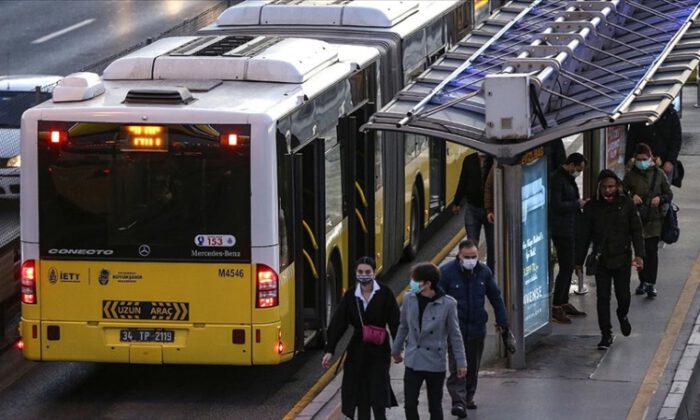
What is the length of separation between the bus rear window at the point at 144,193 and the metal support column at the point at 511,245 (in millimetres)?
2265

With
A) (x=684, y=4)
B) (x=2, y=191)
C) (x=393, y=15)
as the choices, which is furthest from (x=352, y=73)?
(x=2, y=191)

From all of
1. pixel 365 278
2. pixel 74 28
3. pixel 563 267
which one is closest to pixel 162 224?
pixel 365 278

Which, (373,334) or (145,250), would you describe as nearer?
(373,334)

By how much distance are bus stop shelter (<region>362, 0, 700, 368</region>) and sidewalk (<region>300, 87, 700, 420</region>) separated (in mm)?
393

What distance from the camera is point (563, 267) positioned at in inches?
683

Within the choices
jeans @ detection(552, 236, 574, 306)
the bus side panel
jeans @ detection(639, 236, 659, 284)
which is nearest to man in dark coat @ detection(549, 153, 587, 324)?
jeans @ detection(552, 236, 574, 306)

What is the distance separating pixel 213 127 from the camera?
14680 millimetres

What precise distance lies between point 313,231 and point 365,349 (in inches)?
117

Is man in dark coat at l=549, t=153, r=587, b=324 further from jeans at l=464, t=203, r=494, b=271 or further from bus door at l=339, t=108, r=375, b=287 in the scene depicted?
bus door at l=339, t=108, r=375, b=287

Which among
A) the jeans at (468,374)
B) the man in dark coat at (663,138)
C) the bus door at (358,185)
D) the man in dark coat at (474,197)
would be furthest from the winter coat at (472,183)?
the jeans at (468,374)

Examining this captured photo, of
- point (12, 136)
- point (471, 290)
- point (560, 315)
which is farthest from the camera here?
point (12, 136)

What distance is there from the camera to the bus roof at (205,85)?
14.9 m

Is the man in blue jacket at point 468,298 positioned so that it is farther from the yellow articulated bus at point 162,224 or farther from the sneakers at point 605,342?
the sneakers at point 605,342

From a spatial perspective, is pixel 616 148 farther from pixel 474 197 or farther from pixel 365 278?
pixel 365 278
